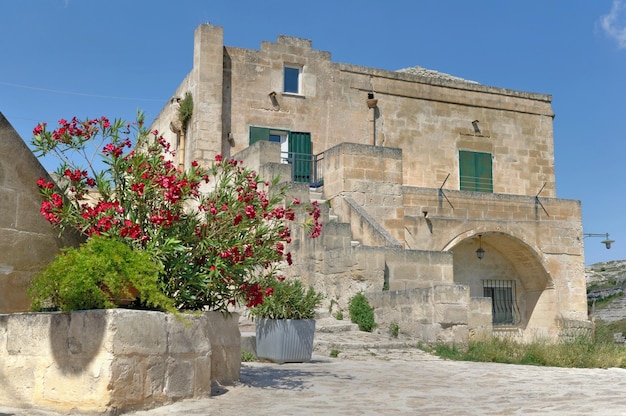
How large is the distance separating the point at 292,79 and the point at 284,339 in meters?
13.5

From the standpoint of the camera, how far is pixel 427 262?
1359 centimetres

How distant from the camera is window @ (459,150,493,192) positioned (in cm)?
2306

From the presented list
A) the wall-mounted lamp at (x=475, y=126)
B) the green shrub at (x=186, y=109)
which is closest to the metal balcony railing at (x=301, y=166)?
the green shrub at (x=186, y=109)

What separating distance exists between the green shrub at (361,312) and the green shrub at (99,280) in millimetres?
6799

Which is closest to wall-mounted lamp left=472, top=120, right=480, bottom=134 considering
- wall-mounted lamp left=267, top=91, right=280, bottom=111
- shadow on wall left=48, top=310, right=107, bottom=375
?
wall-mounted lamp left=267, top=91, right=280, bottom=111

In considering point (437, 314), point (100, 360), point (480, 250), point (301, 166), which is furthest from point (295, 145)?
point (100, 360)

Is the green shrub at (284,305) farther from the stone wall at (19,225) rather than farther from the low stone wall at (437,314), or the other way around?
the stone wall at (19,225)

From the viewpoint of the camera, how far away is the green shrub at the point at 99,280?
17.7 feet

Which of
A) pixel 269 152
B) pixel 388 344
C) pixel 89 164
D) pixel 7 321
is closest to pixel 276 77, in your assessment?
pixel 269 152

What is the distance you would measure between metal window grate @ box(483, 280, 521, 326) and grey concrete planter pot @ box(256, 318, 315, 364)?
522 inches

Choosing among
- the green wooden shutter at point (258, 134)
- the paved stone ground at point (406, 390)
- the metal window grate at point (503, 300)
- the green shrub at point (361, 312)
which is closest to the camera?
the paved stone ground at point (406, 390)

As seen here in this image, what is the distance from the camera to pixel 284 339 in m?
8.77

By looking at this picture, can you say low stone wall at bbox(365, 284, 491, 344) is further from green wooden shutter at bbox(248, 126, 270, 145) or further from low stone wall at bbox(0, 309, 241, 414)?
green wooden shutter at bbox(248, 126, 270, 145)

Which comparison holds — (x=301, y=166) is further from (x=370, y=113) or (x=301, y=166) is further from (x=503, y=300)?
(x=503, y=300)
